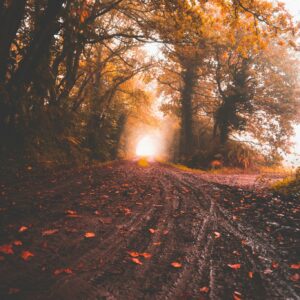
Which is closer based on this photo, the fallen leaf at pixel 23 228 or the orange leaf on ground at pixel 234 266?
the orange leaf on ground at pixel 234 266

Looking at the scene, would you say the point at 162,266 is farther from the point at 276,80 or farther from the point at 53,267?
the point at 276,80

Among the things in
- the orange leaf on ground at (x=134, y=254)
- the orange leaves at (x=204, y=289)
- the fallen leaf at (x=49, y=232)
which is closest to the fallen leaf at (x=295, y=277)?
the orange leaves at (x=204, y=289)

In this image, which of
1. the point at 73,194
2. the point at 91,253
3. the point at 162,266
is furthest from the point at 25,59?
the point at 162,266

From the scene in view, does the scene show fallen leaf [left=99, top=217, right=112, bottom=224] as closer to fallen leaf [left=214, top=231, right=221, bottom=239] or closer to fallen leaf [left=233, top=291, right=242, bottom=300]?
fallen leaf [left=214, top=231, right=221, bottom=239]

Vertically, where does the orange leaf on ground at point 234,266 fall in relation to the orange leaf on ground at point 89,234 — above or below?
above

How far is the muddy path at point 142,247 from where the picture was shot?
2.30 meters

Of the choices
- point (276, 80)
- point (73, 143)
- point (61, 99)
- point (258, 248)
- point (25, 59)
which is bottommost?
point (258, 248)

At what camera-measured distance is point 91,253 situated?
2885mm

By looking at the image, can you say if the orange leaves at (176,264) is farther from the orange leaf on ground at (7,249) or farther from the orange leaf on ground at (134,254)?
the orange leaf on ground at (7,249)

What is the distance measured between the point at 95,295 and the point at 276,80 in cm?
1935

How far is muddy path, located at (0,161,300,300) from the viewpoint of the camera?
2303mm

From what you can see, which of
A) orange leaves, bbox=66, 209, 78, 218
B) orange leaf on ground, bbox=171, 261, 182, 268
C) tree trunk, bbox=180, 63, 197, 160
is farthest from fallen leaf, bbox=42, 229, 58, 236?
tree trunk, bbox=180, 63, 197, 160

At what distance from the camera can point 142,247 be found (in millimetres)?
3148

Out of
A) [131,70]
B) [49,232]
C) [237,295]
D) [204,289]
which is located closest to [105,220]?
[49,232]
